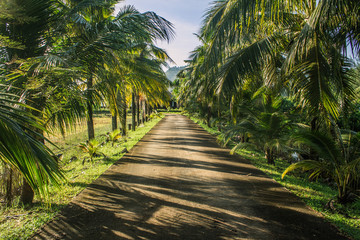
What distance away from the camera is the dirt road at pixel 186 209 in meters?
3.10

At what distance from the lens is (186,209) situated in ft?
12.4

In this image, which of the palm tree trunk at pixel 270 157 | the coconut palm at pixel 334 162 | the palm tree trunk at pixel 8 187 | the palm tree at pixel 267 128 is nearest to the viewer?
the coconut palm at pixel 334 162

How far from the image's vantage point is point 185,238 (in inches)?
117

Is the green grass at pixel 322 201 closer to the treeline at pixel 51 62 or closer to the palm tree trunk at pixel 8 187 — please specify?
the treeline at pixel 51 62

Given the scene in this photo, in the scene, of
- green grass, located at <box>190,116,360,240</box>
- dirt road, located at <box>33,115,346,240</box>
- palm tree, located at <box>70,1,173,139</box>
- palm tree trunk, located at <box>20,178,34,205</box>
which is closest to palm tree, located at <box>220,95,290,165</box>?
green grass, located at <box>190,116,360,240</box>

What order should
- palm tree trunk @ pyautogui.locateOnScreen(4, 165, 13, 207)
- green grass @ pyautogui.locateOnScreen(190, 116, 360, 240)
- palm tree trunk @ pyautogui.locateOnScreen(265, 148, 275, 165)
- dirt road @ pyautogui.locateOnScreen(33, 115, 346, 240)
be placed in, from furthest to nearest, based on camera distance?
1. palm tree trunk @ pyautogui.locateOnScreen(265, 148, 275, 165)
2. palm tree trunk @ pyautogui.locateOnScreen(4, 165, 13, 207)
3. green grass @ pyautogui.locateOnScreen(190, 116, 360, 240)
4. dirt road @ pyautogui.locateOnScreen(33, 115, 346, 240)

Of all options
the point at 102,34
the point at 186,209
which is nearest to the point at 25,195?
the point at 186,209

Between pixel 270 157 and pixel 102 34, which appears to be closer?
pixel 102 34

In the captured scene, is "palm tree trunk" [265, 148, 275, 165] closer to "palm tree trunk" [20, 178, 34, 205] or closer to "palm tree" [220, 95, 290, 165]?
"palm tree" [220, 95, 290, 165]

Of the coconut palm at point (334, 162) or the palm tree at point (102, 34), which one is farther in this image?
the palm tree at point (102, 34)

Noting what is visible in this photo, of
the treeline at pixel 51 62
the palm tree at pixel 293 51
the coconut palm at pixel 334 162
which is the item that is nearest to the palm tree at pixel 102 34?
the treeline at pixel 51 62

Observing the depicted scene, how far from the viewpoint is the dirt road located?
10.2 feet

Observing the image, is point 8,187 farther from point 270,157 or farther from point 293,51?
point 270,157

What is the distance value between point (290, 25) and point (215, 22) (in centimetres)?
202
